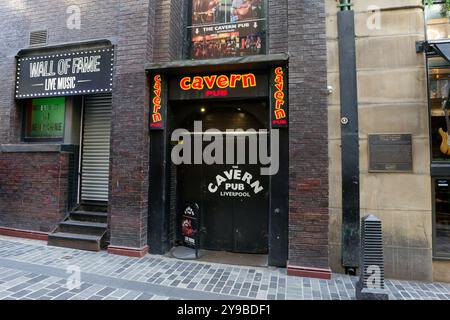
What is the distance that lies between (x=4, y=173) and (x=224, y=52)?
6.74 metres

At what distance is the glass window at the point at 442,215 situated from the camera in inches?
201

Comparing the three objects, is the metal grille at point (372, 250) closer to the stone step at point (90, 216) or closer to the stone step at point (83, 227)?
the stone step at point (83, 227)

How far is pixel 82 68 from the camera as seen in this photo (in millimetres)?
6953

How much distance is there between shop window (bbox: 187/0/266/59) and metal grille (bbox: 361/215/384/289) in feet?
14.4

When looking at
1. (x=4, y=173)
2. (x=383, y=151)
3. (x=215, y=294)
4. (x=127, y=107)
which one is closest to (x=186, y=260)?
(x=215, y=294)

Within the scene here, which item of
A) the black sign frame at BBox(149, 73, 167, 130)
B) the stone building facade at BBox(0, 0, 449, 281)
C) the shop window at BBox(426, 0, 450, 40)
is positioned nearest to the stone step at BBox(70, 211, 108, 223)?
the stone building facade at BBox(0, 0, 449, 281)

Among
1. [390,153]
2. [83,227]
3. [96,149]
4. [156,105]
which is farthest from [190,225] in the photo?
[390,153]

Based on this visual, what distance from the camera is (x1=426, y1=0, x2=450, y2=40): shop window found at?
532 cm

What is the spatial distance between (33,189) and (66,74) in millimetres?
3118

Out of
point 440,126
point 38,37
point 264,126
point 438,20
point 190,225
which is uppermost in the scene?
point 38,37

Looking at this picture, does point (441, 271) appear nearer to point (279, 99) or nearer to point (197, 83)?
point (279, 99)

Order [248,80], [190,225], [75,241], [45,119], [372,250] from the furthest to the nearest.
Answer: [45,119] < [75,241] < [190,225] < [248,80] < [372,250]

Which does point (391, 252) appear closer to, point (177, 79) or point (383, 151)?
point (383, 151)

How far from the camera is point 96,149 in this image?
7516mm
